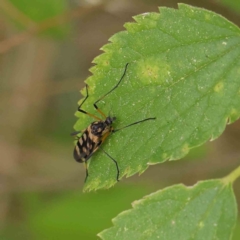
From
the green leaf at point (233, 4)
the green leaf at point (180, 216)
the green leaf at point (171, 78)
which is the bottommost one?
the green leaf at point (180, 216)

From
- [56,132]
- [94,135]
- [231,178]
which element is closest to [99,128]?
[94,135]

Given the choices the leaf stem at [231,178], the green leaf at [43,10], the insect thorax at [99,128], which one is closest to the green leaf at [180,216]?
the leaf stem at [231,178]

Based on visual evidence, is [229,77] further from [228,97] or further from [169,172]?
[169,172]

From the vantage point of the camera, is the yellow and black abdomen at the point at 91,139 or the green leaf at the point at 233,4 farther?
the green leaf at the point at 233,4

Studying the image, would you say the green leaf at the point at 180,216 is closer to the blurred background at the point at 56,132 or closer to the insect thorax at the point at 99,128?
the insect thorax at the point at 99,128

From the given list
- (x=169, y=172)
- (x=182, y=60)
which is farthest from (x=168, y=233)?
(x=169, y=172)

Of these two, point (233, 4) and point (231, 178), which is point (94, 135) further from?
point (233, 4)

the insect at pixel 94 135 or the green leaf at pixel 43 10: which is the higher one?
the green leaf at pixel 43 10
